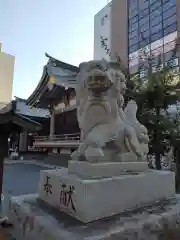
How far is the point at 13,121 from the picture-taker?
3.00m

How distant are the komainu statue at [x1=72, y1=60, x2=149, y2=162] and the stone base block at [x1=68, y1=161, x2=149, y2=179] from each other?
8 centimetres

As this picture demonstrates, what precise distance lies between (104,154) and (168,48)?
11.9 m

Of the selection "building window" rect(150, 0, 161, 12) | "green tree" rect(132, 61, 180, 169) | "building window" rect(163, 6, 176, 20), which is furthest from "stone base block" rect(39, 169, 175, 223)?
"building window" rect(150, 0, 161, 12)

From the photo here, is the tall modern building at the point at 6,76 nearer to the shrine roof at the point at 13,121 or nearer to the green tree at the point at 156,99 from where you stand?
the green tree at the point at 156,99

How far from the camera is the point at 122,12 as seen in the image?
15555 millimetres

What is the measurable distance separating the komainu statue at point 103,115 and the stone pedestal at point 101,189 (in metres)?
0.15

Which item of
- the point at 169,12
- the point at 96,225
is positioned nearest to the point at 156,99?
the point at 96,225

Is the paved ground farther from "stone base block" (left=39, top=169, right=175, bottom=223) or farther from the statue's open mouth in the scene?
the statue's open mouth

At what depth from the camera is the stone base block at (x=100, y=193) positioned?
1499mm

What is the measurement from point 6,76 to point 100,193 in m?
27.8

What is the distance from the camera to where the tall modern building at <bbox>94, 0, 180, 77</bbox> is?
12.1m

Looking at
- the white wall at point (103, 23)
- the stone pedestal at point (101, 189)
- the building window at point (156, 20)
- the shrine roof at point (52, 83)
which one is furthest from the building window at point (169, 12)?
the stone pedestal at point (101, 189)

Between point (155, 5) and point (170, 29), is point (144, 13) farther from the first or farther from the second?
point (170, 29)

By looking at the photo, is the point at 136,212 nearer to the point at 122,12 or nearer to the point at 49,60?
the point at 49,60
